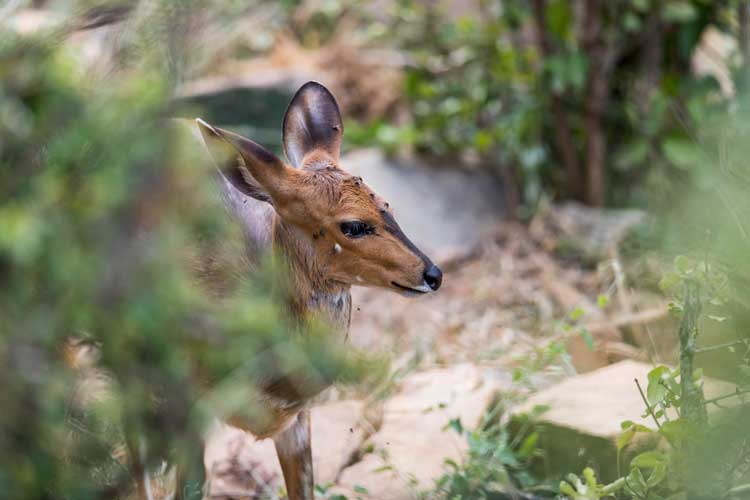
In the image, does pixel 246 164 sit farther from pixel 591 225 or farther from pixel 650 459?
pixel 591 225

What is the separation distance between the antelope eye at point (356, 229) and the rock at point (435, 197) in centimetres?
387

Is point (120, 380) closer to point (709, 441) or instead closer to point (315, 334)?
point (315, 334)

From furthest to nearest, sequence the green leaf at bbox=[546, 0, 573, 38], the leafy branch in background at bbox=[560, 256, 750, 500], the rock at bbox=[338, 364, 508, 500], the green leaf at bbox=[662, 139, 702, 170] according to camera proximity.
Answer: the green leaf at bbox=[546, 0, 573, 38] < the green leaf at bbox=[662, 139, 702, 170] < the rock at bbox=[338, 364, 508, 500] < the leafy branch in background at bbox=[560, 256, 750, 500]

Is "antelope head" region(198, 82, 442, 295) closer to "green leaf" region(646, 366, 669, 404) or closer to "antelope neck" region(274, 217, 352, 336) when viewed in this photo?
"antelope neck" region(274, 217, 352, 336)

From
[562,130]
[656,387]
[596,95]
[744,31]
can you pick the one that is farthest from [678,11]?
[656,387]

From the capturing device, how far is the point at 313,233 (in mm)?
3367

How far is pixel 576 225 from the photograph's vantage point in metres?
7.03

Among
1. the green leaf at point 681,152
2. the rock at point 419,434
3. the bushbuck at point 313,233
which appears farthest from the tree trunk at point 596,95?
the bushbuck at point 313,233

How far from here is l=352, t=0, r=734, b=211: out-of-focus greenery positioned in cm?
691

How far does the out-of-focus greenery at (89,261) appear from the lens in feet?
6.59

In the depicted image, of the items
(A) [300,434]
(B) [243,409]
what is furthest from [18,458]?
(A) [300,434]

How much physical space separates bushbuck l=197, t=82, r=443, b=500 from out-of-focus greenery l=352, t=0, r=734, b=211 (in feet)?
12.1

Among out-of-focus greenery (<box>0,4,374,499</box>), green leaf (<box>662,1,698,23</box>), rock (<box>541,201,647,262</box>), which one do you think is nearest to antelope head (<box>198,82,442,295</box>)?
out-of-focus greenery (<box>0,4,374,499</box>)

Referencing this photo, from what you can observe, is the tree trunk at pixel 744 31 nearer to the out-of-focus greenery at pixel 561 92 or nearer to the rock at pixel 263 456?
the out-of-focus greenery at pixel 561 92
